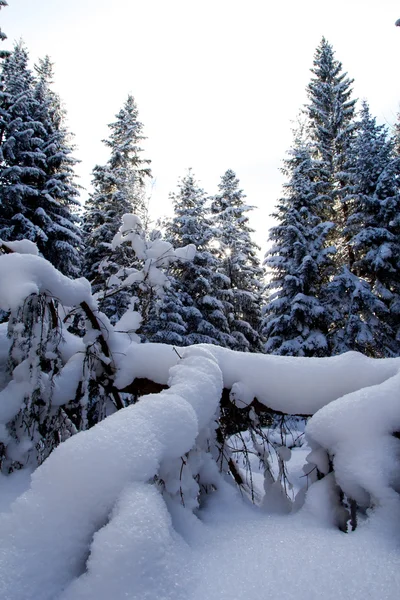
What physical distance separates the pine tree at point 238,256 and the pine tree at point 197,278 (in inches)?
45.6

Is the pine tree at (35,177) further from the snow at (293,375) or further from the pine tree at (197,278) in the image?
the snow at (293,375)

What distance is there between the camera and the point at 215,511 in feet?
6.66

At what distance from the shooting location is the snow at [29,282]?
6.28 feet

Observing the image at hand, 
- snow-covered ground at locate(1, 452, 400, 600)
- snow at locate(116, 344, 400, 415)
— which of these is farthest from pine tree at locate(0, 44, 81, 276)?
snow-covered ground at locate(1, 452, 400, 600)

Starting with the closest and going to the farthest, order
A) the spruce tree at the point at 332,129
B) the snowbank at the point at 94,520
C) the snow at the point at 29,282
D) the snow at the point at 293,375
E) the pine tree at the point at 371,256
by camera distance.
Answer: the snowbank at the point at 94,520 → the snow at the point at 29,282 → the snow at the point at 293,375 → the pine tree at the point at 371,256 → the spruce tree at the point at 332,129

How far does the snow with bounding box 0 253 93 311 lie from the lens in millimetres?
1913

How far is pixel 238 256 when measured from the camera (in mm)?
19531

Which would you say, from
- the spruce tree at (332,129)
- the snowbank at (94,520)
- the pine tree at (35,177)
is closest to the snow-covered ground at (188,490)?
the snowbank at (94,520)

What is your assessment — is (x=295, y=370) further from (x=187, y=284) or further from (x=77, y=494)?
(x=187, y=284)

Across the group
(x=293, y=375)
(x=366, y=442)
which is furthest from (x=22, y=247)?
(x=366, y=442)

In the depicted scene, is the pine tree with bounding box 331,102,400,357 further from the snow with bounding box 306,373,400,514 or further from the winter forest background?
the snow with bounding box 306,373,400,514

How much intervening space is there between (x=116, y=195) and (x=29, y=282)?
1589 centimetres

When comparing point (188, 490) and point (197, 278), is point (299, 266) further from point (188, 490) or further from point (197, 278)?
point (188, 490)

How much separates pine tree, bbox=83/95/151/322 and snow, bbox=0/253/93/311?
439 inches
